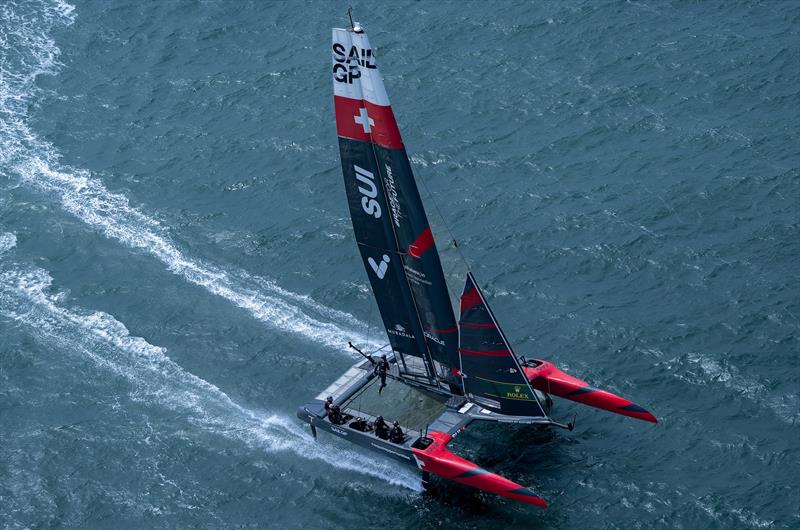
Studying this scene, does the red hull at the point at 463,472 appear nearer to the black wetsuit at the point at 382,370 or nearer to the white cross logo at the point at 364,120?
the black wetsuit at the point at 382,370

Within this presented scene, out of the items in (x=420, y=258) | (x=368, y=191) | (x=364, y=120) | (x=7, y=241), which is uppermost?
(x=364, y=120)

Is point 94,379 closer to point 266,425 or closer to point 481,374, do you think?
point 266,425

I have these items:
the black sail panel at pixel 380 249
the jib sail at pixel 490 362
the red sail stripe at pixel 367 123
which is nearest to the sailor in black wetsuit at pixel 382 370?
the black sail panel at pixel 380 249

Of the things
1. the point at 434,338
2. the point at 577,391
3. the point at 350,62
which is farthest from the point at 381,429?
the point at 350,62

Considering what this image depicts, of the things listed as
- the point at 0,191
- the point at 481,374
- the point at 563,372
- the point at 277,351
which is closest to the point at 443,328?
the point at 481,374

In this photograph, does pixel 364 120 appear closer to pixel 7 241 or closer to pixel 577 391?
pixel 577 391

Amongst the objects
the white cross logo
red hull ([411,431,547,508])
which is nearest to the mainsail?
the white cross logo
